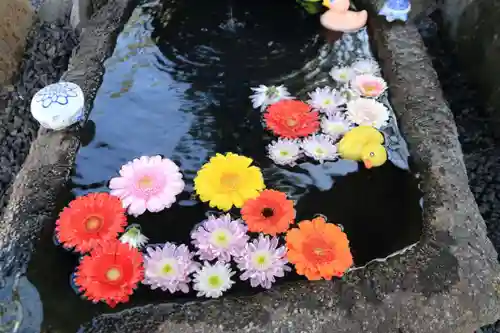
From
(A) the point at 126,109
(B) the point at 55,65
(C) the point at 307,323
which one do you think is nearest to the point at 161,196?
(A) the point at 126,109

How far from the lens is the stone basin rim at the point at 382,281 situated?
2.00 m

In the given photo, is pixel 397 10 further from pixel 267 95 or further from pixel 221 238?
pixel 221 238

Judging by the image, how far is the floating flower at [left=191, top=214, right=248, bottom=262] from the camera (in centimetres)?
221

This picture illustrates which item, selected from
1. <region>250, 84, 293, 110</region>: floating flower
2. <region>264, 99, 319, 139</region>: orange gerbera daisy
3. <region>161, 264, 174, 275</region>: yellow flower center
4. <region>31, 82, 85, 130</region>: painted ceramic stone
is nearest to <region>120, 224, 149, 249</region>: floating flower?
<region>161, 264, 174, 275</region>: yellow flower center

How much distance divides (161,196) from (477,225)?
1.24m

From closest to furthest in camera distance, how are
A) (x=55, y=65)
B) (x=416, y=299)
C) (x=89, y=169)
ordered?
(x=416, y=299) < (x=89, y=169) < (x=55, y=65)

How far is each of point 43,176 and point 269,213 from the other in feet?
3.04

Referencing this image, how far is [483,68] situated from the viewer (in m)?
3.73

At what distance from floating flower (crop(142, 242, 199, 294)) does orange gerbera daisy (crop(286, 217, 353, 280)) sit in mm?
368

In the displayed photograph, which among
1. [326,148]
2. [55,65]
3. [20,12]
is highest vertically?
[326,148]

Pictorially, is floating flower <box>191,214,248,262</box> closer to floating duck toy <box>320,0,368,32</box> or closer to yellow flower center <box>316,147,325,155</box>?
yellow flower center <box>316,147,325,155</box>

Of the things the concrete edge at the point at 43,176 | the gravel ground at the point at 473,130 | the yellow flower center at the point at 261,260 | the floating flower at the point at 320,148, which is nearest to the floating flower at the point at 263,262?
the yellow flower center at the point at 261,260

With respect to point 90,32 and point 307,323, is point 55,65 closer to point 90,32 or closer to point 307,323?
point 90,32

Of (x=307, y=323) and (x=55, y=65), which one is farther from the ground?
(x=307, y=323)
